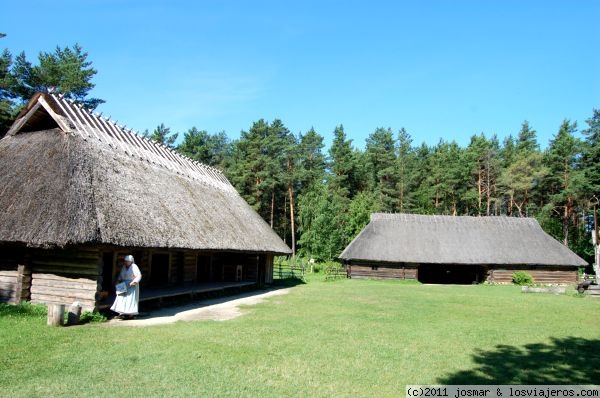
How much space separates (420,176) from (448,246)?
26.1 m

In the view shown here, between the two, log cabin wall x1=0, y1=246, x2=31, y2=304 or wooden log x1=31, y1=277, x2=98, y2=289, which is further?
log cabin wall x1=0, y1=246, x2=31, y2=304

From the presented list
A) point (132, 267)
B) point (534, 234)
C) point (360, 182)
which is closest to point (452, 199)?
point (360, 182)

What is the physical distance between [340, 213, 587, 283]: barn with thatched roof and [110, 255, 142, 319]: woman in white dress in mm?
23253

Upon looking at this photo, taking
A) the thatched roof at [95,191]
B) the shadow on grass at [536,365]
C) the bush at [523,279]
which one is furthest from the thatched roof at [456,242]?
the shadow on grass at [536,365]

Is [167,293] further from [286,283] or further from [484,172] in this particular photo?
[484,172]

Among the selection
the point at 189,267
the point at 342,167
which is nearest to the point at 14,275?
the point at 189,267

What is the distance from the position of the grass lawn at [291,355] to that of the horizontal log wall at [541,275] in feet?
69.4

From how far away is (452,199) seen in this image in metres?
55.7

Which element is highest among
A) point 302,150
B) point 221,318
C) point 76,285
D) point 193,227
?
point 302,150

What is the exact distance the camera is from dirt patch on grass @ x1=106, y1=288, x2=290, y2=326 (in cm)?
1168

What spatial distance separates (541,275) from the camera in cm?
3397

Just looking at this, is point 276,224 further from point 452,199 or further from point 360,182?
point 452,199

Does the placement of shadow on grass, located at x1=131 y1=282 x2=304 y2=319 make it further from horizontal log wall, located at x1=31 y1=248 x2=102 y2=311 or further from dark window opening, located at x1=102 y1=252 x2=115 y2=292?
dark window opening, located at x1=102 y1=252 x2=115 y2=292

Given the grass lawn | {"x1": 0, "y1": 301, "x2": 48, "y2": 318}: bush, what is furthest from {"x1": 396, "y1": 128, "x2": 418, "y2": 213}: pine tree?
{"x1": 0, "y1": 301, "x2": 48, "y2": 318}: bush
